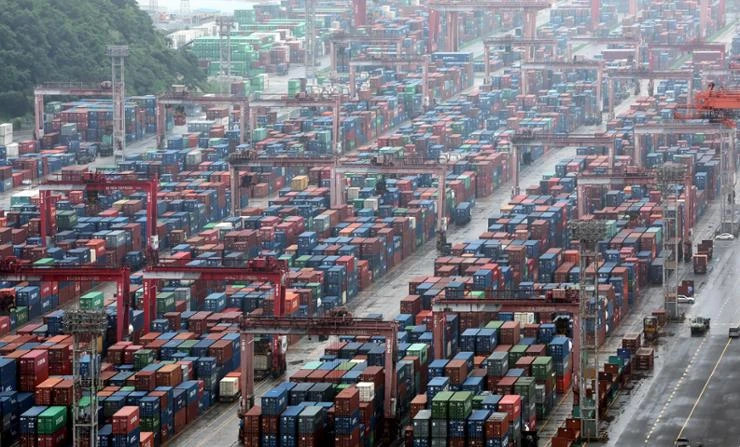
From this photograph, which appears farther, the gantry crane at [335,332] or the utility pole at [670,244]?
the utility pole at [670,244]

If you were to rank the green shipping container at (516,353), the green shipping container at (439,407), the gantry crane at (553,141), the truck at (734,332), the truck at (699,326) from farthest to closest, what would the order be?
the gantry crane at (553,141) → the truck at (699,326) → the truck at (734,332) → the green shipping container at (516,353) → the green shipping container at (439,407)

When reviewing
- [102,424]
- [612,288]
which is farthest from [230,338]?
[612,288]

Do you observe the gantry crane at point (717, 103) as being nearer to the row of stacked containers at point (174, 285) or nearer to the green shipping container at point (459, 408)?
the row of stacked containers at point (174, 285)

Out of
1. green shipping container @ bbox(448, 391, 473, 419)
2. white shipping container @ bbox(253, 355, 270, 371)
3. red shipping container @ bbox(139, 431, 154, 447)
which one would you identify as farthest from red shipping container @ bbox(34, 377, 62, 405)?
green shipping container @ bbox(448, 391, 473, 419)

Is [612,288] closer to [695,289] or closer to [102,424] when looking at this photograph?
[695,289]

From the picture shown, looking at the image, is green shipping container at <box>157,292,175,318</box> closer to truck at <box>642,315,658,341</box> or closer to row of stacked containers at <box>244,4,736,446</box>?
row of stacked containers at <box>244,4,736,446</box>

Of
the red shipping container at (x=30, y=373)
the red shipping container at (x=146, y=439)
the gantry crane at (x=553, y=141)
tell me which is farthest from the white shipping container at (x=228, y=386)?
the gantry crane at (x=553, y=141)

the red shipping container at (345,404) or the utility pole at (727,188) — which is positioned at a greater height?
the utility pole at (727,188)
